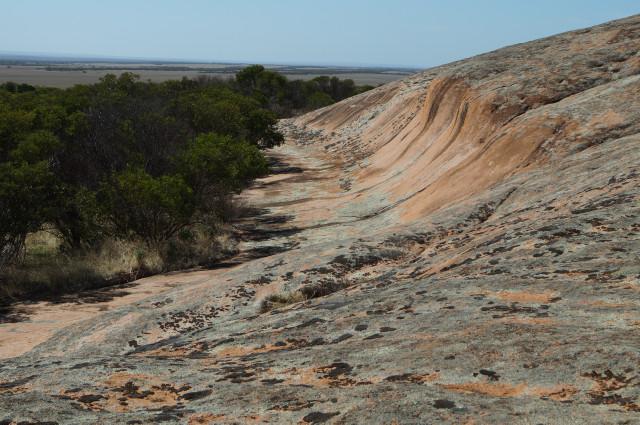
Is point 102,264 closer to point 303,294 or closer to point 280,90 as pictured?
point 303,294

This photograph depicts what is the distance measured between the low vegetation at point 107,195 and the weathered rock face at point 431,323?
2644 mm

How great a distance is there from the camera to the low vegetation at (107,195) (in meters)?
18.0

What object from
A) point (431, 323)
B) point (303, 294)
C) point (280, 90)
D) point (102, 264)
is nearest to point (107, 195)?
point (102, 264)

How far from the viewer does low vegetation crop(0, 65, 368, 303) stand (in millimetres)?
18000

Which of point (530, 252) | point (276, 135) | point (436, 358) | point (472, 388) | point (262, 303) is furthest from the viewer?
point (276, 135)

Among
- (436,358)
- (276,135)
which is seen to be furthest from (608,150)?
(276,135)

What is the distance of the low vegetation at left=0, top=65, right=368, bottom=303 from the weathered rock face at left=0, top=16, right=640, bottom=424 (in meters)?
2.64

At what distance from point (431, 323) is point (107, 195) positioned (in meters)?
16.4

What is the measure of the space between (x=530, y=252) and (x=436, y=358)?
3.21 m

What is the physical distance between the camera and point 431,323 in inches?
235

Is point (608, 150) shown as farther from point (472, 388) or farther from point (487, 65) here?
point (487, 65)

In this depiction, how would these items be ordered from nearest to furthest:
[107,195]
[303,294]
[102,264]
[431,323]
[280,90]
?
[431,323]
[303,294]
[102,264]
[107,195]
[280,90]

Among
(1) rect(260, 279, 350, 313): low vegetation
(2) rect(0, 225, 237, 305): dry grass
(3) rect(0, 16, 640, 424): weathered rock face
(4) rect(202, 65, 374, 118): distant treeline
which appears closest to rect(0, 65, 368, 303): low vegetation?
(2) rect(0, 225, 237, 305): dry grass

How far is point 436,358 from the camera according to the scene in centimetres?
503
